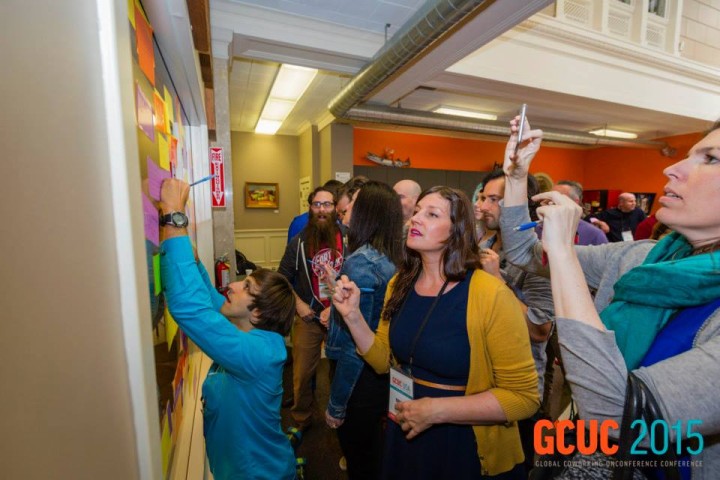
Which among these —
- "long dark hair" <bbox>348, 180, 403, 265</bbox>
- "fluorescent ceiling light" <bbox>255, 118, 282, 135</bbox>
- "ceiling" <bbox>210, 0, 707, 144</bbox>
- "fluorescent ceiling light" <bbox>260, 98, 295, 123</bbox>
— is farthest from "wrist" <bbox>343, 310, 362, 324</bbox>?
"fluorescent ceiling light" <bbox>255, 118, 282, 135</bbox>

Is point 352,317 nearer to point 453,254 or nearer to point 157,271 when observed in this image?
point 453,254

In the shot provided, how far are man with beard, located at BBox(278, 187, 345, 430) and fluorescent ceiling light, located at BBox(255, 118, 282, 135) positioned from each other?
5261 millimetres

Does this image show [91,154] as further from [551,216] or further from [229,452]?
[229,452]

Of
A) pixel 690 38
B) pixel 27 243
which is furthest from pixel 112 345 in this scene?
pixel 690 38

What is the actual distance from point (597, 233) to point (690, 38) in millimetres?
5707

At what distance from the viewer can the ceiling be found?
3.19 meters

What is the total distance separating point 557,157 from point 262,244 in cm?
815

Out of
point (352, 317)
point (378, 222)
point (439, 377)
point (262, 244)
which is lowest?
point (262, 244)

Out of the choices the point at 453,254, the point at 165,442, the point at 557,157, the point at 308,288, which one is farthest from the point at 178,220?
the point at 557,157

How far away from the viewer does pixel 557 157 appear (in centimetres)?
920

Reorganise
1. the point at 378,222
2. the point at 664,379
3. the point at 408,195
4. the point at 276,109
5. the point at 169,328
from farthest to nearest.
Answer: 1. the point at 276,109
2. the point at 408,195
3. the point at 378,222
4. the point at 169,328
5. the point at 664,379

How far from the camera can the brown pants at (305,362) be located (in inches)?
101

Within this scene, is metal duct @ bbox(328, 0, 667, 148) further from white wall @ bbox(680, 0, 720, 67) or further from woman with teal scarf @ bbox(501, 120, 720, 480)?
woman with teal scarf @ bbox(501, 120, 720, 480)

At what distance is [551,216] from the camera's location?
2.72ft
